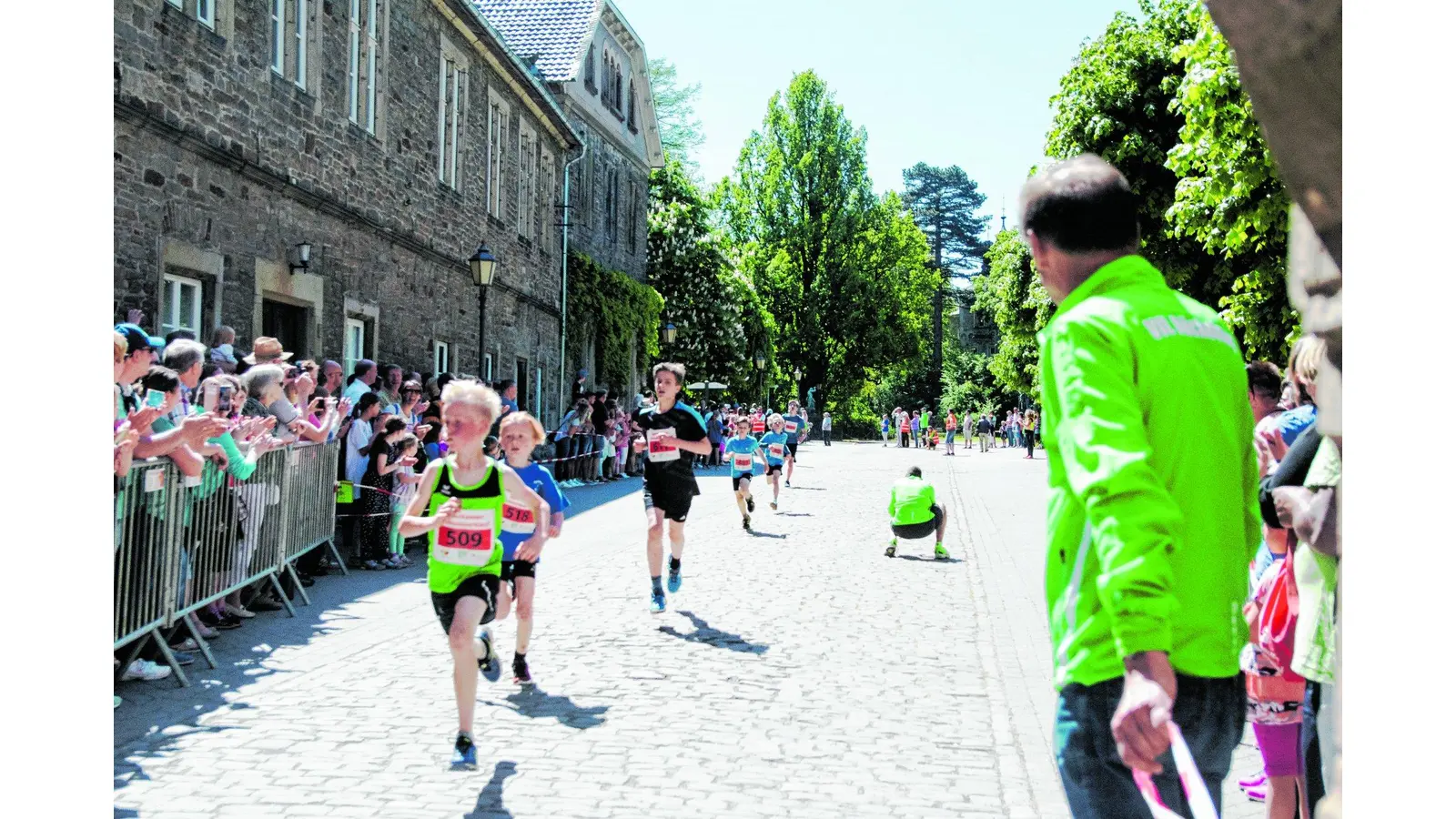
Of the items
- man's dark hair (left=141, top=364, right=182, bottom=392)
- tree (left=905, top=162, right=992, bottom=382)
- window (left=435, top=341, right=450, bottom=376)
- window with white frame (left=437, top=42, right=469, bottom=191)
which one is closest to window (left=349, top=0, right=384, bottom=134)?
window with white frame (left=437, top=42, right=469, bottom=191)

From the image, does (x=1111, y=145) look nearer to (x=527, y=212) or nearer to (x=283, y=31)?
(x=527, y=212)

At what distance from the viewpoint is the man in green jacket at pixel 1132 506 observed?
2.42 m

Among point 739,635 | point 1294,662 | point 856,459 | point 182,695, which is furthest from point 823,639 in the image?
point 856,459

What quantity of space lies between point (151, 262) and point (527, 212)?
655 inches

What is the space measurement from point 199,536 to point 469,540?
2.70 metres

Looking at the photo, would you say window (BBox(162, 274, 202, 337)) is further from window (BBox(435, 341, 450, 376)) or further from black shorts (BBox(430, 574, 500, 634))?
window (BBox(435, 341, 450, 376))

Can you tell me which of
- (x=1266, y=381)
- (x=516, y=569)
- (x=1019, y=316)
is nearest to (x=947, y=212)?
(x=1019, y=316)

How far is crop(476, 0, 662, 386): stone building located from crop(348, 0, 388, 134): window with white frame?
1298cm

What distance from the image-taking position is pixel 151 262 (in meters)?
11.5

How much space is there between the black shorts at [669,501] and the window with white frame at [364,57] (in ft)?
29.7

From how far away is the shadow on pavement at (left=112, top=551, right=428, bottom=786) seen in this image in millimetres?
5824

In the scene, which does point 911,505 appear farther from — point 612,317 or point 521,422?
point 612,317

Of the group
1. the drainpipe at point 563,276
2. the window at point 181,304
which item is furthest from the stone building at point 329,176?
the drainpipe at point 563,276

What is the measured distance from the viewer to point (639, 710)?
21.5ft
